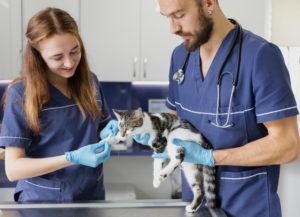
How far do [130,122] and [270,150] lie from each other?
0.44 meters

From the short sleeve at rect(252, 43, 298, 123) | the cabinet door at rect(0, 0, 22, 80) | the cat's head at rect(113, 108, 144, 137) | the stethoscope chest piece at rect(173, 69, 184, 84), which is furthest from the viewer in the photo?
the cabinet door at rect(0, 0, 22, 80)

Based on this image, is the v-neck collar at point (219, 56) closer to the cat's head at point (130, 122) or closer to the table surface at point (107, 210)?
the cat's head at point (130, 122)

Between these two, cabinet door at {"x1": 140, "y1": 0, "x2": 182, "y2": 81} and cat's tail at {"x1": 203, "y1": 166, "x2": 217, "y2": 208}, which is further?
cabinet door at {"x1": 140, "y1": 0, "x2": 182, "y2": 81}

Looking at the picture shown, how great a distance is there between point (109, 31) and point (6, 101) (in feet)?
4.54

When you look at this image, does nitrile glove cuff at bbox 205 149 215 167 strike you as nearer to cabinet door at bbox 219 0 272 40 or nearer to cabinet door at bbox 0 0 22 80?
cabinet door at bbox 219 0 272 40

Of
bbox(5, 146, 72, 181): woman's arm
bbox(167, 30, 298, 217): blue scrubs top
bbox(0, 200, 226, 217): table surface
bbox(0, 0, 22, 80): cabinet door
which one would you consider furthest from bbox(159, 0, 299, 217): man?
bbox(0, 0, 22, 80): cabinet door

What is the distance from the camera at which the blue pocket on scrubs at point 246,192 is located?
127 centimetres

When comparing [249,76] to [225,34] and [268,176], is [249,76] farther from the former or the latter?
[268,176]

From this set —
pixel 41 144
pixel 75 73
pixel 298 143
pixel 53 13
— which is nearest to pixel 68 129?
pixel 41 144

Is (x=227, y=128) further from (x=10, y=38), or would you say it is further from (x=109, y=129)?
(x=10, y=38)

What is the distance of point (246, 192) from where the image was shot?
4.18 feet

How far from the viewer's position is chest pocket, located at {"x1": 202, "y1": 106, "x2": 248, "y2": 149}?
125cm

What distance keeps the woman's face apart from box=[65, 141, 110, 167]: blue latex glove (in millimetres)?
286

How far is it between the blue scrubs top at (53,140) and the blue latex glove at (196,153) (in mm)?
426
